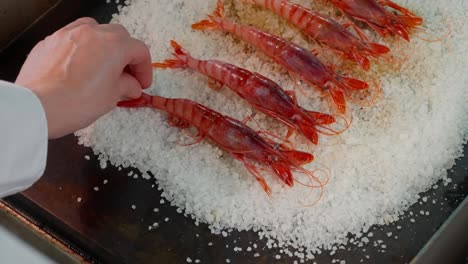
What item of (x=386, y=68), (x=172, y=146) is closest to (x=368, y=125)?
(x=386, y=68)

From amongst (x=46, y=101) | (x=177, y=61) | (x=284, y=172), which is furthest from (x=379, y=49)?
(x=46, y=101)

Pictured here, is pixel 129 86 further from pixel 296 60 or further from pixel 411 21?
pixel 411 21

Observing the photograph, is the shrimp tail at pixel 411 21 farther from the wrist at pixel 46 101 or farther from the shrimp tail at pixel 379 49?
the wrist at pixel 46 101

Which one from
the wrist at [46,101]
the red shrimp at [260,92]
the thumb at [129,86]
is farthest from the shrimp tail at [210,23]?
the wrist at [46,101]

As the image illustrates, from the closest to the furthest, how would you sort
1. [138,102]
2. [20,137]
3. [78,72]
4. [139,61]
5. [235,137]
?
[20,137], [78,72], [139,61], [235,137], [138,102]

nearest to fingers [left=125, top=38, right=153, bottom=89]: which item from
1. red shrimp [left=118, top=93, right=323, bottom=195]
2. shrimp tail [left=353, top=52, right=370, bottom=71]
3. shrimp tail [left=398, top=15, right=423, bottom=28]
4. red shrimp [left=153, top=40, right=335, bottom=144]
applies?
red shrimp [left=118, top=93, right=323, bottom=195]

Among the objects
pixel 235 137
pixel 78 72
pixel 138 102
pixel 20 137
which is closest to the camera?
pixel 20 137
